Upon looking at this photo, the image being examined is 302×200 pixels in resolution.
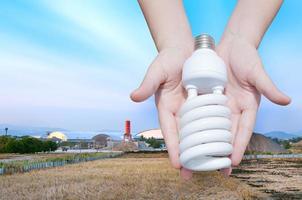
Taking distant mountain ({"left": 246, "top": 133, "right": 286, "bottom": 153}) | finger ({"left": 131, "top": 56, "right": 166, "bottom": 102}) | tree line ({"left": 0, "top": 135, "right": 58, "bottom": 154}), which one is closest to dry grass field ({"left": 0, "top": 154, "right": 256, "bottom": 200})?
finger ({"left": 131, "top": 56, "right": 166, "bottom": 102})

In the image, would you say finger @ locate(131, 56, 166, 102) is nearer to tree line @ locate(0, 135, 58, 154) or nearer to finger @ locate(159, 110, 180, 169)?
finger @ locate(159, 110, 180, 169)

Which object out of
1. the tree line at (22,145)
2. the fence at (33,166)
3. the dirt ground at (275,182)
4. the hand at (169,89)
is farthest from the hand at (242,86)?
the tree line at (22,145)

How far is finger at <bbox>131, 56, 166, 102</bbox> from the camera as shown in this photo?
1949mm

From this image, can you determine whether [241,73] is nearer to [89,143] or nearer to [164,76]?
[164,76]

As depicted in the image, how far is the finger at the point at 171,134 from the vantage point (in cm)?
205

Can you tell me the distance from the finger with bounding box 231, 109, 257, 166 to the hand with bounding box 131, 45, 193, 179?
0.78 feet

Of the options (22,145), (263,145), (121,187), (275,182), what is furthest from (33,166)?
(263,145)

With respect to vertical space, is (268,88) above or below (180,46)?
below

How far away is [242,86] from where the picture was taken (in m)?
2.17

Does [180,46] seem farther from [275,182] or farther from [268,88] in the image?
[275,182]

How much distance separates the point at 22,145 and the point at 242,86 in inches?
665

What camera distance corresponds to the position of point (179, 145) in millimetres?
1976

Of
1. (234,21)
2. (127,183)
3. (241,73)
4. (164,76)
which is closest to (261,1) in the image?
(234,21)

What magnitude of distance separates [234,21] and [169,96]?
0.53 meters
